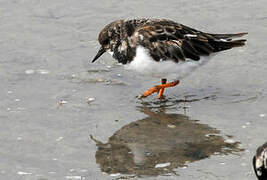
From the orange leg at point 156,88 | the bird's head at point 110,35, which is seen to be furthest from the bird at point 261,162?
the bird's head at point 110,35

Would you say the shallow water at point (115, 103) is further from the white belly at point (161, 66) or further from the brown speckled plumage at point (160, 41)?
the brown speckled plumage at point (160, 41)

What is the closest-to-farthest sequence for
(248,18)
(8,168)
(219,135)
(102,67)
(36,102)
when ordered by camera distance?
1. (8,168)
2. (219,135)
3. (36,102)
4. (102,67)
5. (248,18)

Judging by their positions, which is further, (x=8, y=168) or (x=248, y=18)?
(x=248, y=18)

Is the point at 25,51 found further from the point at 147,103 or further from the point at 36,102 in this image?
the point at 147,103

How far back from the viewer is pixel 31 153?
8.70m

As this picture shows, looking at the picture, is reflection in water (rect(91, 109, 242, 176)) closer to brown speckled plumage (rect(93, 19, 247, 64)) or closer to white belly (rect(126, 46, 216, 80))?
white belly (rect(126, 46, 216, 80))

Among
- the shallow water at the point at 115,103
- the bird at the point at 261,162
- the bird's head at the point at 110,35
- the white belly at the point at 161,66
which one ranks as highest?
the bird at the point at 261,162

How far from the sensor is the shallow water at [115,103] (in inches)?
330

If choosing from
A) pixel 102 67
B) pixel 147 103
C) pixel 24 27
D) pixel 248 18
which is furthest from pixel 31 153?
pixel 248 18

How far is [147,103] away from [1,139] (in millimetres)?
2373

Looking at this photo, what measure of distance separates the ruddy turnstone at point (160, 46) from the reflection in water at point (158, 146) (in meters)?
0.76

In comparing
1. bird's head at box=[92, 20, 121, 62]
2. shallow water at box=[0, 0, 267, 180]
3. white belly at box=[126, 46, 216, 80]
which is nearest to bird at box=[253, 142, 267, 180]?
shallow water at box=[0, 0, 267, 180]

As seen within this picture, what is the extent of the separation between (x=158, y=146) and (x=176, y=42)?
2.03m

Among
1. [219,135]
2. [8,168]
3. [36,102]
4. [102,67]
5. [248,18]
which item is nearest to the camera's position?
[8,168]
